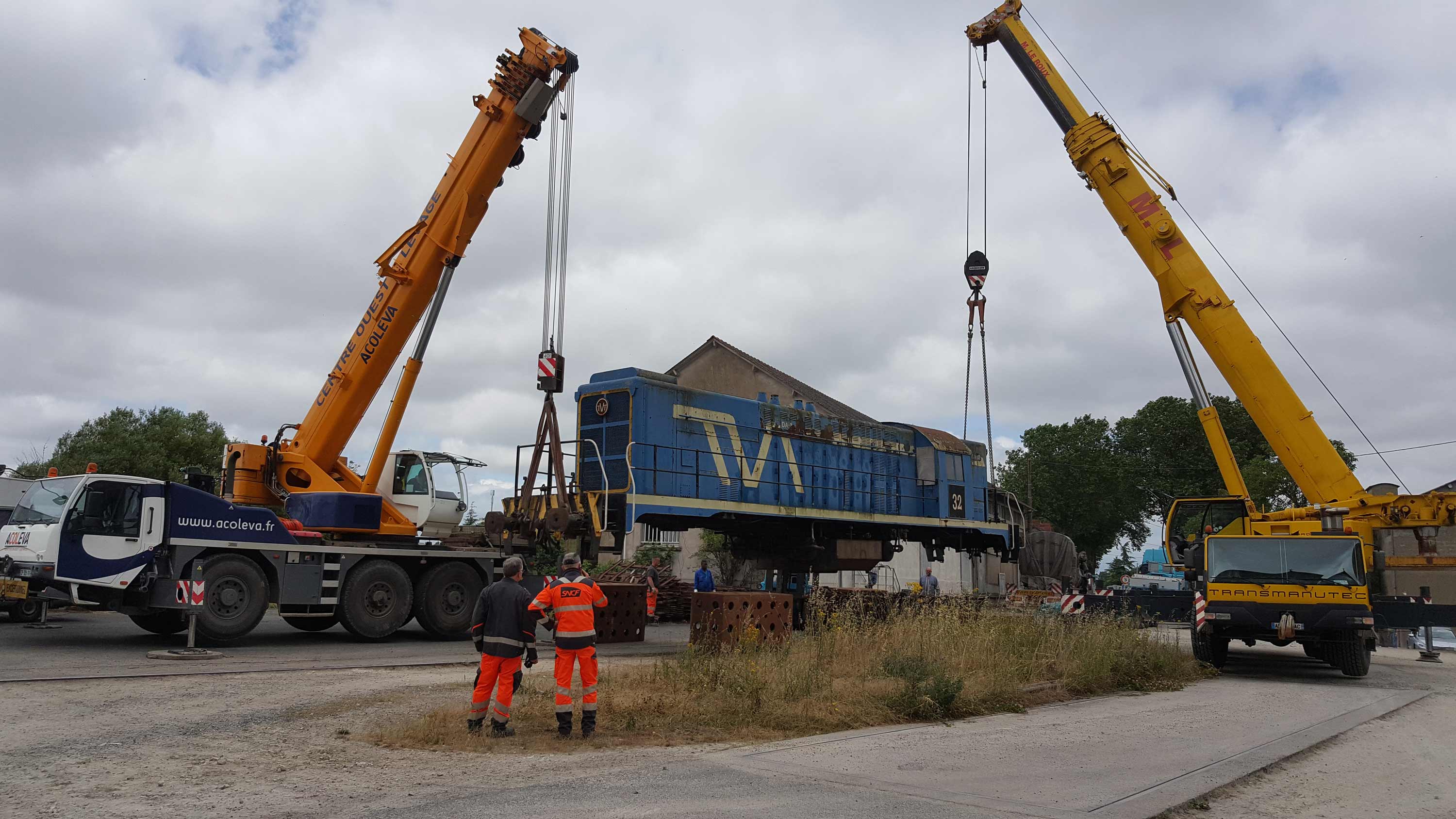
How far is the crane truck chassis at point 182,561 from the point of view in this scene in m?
12.3

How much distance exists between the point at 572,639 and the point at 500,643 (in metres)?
0.56

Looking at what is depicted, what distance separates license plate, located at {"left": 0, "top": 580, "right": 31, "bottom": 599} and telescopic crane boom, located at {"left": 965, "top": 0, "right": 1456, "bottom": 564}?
17631mm

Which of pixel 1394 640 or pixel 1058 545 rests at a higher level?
pixel 1058 545

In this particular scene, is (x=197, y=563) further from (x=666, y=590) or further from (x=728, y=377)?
(x=728, y=377)

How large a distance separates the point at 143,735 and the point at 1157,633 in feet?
44.3

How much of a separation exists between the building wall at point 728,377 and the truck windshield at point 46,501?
27194 millimetres

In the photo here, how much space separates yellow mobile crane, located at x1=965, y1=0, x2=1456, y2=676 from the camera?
13.2 metres

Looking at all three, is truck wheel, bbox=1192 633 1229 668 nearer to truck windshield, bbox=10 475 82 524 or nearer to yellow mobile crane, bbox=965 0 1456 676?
yellow mobile crane, bbox=965 0 1456 676

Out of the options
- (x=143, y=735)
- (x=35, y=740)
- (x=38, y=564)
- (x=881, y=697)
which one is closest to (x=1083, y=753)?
(x=881, y=697)

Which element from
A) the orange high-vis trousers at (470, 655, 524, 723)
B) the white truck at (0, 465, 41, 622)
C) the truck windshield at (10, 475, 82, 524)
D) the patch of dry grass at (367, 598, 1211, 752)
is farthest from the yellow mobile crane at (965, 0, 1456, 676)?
the white truck at (0, 465, 41, 622)

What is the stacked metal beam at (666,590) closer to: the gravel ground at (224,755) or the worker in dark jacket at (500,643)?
the gravel ground at (224,755)

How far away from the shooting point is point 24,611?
1625 centimetres

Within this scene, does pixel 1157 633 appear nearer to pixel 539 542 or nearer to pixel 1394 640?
pixel 539 542

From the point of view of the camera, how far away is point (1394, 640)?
23375mm
